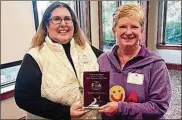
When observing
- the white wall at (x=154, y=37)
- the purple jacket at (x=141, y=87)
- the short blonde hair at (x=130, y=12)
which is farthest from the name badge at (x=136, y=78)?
the white wall at (x=154, y=37)

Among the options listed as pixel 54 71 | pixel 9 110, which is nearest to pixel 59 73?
pixel 54 71

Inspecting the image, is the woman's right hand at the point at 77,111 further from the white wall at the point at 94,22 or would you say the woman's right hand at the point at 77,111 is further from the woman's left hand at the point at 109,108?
the white wall at the point at 94,22

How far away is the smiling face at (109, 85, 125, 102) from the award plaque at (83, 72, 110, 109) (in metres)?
0.08

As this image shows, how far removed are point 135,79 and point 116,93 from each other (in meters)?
0.13

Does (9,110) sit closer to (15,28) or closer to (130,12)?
(15,28)

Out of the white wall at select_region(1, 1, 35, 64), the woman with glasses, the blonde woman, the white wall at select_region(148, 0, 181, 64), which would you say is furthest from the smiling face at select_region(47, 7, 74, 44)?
the white wall at select_region(148, 0, 181, 64)

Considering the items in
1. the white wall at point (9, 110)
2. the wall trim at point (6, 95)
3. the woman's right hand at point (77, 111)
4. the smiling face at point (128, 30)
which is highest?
the smiling face at point (128, 30)

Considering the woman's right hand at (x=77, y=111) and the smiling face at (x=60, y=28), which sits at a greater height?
the smiling face at (x=60, y=28)

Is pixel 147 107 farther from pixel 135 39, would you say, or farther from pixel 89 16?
pixel 89 16

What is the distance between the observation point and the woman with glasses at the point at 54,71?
3.84 feet

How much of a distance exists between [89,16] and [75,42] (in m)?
2.23

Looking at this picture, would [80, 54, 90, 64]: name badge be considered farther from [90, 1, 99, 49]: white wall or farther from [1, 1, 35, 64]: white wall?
[90, 1, 99, 49]: white wall

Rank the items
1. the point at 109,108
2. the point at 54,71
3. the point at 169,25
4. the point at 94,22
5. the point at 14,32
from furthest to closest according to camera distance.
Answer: the point at 169,25
the point at 94,22
the point at 14,32
the point at 54,71
the point at 109,108

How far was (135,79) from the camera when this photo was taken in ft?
3.75
